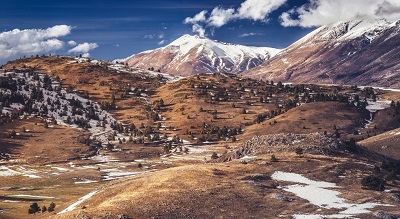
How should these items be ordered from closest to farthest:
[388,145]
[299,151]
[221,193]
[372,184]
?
[221,193] < [372,184] < [299,151] < [388,145]

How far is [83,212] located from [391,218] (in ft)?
141

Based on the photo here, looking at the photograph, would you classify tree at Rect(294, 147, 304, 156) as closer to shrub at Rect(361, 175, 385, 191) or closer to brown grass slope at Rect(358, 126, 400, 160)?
shrub at Rect(361, 175, 385, 191)

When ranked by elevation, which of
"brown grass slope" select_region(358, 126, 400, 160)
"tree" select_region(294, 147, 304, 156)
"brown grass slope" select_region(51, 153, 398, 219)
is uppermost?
"tree" select_region(294, 147, 304, 156)

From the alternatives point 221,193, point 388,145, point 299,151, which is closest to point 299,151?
point 299,151

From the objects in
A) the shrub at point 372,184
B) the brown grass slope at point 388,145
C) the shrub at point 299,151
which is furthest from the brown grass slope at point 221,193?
the brown grass slope at point 388,145

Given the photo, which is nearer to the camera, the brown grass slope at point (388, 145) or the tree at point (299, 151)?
the tree at point (299, 151)

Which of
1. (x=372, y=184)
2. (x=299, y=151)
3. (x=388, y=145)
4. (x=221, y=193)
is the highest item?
(x=299, y=151)

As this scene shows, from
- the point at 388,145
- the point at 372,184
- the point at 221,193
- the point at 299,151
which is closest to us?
the point at 221,193

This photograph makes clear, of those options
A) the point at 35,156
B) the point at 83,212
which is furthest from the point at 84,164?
the point at 83,212

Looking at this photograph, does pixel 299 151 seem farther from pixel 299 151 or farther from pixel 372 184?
pixel 372 184

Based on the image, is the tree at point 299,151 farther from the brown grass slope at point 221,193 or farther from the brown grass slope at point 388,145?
the brown grass slope at point 388,145

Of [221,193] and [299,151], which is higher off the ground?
[299,151]

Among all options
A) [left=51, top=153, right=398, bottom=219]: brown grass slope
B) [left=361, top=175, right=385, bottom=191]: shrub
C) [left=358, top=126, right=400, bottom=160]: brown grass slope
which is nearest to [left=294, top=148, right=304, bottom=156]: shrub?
[left=51, top=153, right=398, bottom=219]: brown grass slope

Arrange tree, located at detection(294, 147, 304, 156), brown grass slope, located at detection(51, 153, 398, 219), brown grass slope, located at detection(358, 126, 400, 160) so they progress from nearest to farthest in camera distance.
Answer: brown grass slope, located at detection(51, 153, 398, 219) < tree, located at detection(294, 147, 304, 156) < brown grass slope, located at detection(358, 126, 400, 160)
